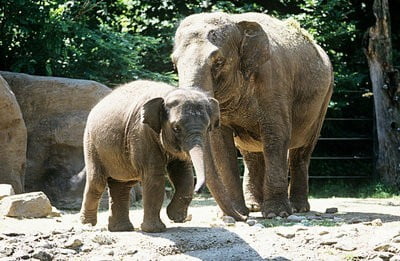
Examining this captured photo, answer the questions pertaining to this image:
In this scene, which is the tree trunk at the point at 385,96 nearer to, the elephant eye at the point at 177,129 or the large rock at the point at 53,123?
the large rock at the point at 53,123

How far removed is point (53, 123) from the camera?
12117 millimetres

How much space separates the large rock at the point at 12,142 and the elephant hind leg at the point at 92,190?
11.0 feet

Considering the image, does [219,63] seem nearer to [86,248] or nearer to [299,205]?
[299,205]

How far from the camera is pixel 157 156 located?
6.95 metres

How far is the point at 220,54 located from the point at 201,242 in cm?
229

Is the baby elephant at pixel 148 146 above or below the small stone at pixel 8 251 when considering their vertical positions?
above

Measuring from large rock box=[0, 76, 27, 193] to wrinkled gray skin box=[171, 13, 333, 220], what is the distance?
2.95 meters

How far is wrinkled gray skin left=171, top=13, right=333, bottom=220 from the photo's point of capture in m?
8.51

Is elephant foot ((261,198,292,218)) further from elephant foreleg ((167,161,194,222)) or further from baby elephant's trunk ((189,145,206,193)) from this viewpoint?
baby elephant's trunk ((189,145,206,193))

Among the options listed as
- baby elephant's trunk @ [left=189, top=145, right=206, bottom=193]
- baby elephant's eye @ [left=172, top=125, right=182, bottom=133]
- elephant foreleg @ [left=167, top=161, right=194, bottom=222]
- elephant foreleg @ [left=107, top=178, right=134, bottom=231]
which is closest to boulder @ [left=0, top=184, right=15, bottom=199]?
elephant foreleg @ [left=107, top=178, right=134, bottom=231]

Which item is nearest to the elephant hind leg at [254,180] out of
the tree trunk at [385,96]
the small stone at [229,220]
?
the small stone at [229,220]

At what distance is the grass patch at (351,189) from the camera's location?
47.2 feet

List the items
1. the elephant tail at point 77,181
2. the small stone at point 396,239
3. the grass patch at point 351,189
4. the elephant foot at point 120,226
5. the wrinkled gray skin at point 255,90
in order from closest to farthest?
the small stone at point 396,239
the elephant foot at point 120,226
the wrinkled gray skin at point 255,90
the elephant tail at point 77,181
the grass patch at point 351,189

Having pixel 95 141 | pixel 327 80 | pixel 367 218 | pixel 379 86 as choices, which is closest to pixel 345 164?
pixel 379 86
